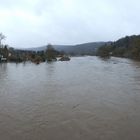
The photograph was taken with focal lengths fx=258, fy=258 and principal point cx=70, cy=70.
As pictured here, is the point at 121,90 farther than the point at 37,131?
Yes

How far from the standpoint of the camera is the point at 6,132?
9078 millimetres

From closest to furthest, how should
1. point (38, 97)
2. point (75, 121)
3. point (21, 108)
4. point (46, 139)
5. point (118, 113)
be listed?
point (46, 139) < point (75, 121) < point (118, 113) < point (21, 108) < point (38, 97)

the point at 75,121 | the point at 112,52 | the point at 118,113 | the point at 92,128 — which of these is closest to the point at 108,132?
the point at 92,128

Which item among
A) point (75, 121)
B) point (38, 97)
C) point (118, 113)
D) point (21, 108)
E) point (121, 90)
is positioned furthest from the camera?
point (121, 90)

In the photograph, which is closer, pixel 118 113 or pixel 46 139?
pixel 46 139

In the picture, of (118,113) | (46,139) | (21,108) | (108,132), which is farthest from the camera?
(21,108)

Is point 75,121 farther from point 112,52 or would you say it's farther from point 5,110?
point 112,52

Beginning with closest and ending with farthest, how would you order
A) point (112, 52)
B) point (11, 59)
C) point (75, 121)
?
point (75, 121) → point (11, 59) → point (112, 52)

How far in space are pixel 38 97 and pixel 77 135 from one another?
6645 millimetres

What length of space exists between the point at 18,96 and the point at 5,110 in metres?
3.43

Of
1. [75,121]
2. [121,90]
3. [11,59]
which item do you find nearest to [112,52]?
[11,59]

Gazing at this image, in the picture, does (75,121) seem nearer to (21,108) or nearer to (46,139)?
(46,139)

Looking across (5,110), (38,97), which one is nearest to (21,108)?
(5,110)

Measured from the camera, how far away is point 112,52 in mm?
106375
